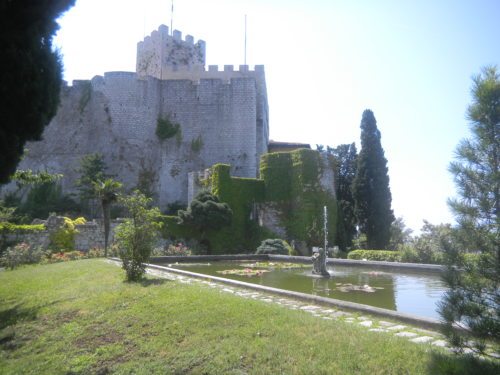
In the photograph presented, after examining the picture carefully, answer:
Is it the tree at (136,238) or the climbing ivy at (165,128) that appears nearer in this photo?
the tree at (136,238)

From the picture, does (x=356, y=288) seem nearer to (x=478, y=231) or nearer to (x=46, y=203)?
(x=478, y=231)

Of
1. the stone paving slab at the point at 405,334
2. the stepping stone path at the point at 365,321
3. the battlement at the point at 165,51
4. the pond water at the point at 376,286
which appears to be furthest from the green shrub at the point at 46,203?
the stone paving slab at the point at 405,334

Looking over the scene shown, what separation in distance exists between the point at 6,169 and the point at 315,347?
4.76 metres

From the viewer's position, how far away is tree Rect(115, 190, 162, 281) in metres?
9.73

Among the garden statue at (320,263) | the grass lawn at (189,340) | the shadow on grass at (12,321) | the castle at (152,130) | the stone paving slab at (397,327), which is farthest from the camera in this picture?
the castle at (152,130)

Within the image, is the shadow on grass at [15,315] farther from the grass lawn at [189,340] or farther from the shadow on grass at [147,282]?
the shadow on grass at [147,282]

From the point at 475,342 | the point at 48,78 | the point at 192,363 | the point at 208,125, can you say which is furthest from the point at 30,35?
the point at 208,125

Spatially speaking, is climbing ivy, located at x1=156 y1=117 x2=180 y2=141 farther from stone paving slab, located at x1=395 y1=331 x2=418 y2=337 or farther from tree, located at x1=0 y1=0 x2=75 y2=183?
stone paving slab, located at x1=395 y1=331 x2=418 y2=337

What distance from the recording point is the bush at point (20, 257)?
17.2m

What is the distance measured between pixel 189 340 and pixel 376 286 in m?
6.39

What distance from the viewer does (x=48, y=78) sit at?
645cm

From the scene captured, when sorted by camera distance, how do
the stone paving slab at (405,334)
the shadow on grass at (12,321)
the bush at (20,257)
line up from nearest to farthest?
the stone paving slab at (405,334)
the shadow on grass at (12,321)
the bush at (20,257)

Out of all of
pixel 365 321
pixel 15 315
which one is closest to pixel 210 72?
pixel 15 315

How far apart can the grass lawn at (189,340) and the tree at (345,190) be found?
66.4ft
